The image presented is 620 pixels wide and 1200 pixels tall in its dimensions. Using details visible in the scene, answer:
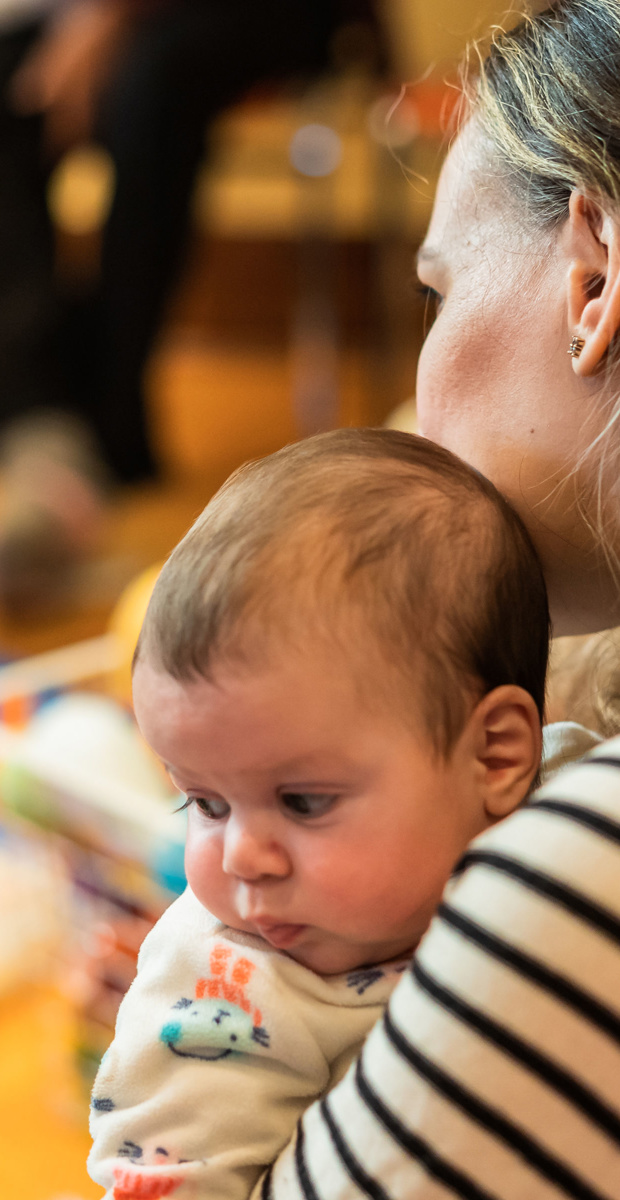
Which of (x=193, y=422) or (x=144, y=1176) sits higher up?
(x=144, y=1176)

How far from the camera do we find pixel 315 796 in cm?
56

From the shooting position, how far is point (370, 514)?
0.57m

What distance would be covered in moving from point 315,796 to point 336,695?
5cm

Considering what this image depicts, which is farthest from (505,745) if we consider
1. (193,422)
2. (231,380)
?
(231,380)

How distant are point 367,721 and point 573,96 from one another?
1.14ft

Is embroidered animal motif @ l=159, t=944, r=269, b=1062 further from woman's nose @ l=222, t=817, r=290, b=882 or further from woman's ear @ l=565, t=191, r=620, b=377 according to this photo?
woman's ear @ l=565, t=191, r=620, b=377

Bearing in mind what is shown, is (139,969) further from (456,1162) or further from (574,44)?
(574,44)

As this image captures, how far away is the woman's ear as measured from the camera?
2.00 feet

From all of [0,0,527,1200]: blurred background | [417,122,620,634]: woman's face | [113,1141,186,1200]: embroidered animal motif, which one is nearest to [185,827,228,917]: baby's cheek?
[113,1141,186,1200]: embroidered animal motif

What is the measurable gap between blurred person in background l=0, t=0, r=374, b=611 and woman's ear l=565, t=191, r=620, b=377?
1971 mm

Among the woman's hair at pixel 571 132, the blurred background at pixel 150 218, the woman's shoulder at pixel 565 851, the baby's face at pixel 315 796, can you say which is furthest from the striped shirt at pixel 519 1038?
the blurred background at pixel 150 218

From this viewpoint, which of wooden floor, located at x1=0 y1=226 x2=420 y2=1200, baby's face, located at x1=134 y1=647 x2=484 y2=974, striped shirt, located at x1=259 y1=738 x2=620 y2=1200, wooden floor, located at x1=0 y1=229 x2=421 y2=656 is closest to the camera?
striped shirt, located at x1=259 y1=738 x2=620 y2=1200

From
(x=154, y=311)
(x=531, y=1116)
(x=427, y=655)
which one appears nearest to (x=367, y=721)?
(x=427, y=655)

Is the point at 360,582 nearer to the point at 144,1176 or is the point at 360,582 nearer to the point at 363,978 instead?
the point at 363,978
